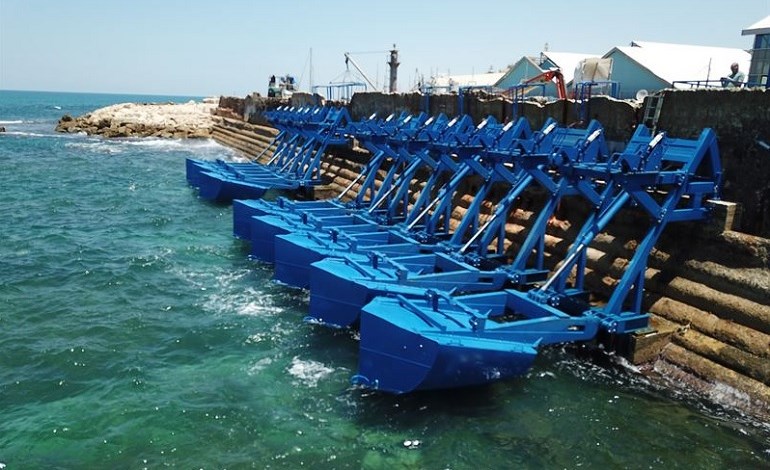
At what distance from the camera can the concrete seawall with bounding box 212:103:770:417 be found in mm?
9164

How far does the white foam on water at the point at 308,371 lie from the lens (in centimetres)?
974

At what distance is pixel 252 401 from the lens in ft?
29.9

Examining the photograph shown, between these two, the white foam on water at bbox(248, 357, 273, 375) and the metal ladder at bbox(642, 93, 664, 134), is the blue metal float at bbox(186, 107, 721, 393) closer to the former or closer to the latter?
the metal ladder at bbox(642, 93, 664, 134)

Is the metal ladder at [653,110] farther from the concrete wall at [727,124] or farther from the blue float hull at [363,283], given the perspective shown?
the blue float hull at [363,283]

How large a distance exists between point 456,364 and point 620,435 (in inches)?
98.0

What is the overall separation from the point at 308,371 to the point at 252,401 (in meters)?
1.22

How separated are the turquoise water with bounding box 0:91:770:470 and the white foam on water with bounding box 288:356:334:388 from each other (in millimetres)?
35

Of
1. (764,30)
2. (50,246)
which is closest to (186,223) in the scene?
(50,246)

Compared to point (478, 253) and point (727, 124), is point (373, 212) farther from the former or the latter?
point (727, 124)

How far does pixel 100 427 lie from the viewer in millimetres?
8492

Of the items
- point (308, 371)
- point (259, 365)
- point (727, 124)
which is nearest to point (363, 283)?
point (308, 371)

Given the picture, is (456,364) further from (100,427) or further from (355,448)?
(100,427)

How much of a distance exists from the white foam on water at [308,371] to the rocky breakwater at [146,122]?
44321mm

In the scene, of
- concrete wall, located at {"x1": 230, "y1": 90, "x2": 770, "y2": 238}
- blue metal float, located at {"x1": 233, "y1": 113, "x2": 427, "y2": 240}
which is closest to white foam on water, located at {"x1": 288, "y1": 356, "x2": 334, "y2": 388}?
blue metal float, located at {"x1": 233, "y1": 113, "x2": 427, "y2": 240}
